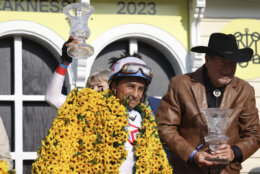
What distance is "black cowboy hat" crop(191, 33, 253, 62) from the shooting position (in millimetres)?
3984

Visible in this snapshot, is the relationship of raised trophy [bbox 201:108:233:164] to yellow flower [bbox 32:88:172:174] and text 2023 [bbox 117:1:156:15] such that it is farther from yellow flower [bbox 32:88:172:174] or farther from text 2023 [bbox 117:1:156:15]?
text 2023 [bbox 117:1:156:15]

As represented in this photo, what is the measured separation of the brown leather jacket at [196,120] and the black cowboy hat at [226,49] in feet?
0.80

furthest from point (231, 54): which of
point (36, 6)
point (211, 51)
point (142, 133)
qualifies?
point (36, 6)

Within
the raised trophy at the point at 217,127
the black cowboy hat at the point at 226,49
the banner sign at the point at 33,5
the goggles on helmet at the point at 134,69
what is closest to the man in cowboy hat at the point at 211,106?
the black cowboy hat at the point at 226,49

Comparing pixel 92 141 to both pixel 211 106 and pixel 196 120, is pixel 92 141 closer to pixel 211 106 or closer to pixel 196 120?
pixel 196 120

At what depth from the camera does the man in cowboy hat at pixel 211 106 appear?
4.00 meters

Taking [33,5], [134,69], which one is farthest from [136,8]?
[134,69]

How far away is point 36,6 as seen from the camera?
6492 mm

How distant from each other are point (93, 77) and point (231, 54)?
1.29 metres

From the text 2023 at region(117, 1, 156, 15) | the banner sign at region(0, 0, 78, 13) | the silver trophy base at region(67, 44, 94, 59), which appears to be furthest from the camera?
the text 2023 at region(117, 1, 156, 15)

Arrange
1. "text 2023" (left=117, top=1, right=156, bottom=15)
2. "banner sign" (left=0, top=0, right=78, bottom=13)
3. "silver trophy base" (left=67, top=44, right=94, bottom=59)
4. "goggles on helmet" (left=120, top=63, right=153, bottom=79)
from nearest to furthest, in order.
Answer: "goggles on helmet" (left=120, top=63, right=153, bottom=79) → "silver trophy base" (left=67, top=44, right=94, bottom=59) → "banner sign" (left=0, top=0, right=78, bottom=13) → "text 2023" (left=117, top=1, right=156, bottom=15)

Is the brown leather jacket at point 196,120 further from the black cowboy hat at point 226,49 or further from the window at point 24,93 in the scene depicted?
the window at point 24,93

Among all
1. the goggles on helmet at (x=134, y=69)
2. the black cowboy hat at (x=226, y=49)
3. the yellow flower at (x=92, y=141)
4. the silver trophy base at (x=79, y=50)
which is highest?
the black cowboy hat at (x=226, y=49)

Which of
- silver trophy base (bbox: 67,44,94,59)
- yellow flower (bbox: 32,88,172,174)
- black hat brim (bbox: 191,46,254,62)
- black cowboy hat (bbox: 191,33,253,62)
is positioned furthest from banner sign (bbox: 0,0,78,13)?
yellow flower (bbox: 32,88,172,174)
